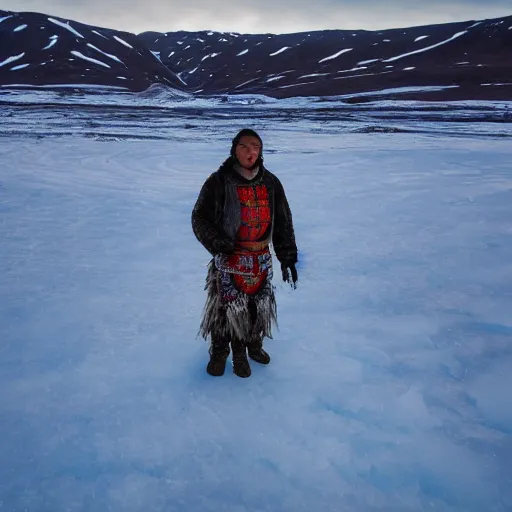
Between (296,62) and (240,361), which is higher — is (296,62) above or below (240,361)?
above

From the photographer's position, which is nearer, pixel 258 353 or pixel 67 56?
pixel 258 353

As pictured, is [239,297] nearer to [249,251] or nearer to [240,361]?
[249,251]

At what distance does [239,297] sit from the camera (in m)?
1.97

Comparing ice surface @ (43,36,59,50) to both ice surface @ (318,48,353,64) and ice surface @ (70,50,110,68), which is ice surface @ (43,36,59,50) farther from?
ice surface @ (318,48,353,64)

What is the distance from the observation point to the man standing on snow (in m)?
1.83

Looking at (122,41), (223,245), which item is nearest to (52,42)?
(122,41)

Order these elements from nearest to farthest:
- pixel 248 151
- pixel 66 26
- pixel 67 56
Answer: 1. pixel 248 151
2. pixel 67 56
3. pixel 66 26

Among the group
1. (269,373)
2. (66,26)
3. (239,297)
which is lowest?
(269,373)

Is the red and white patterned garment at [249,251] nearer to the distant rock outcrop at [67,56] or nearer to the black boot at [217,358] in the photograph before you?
the black boot at [217,358]

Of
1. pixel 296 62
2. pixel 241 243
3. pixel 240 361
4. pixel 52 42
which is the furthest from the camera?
pixel 296 62

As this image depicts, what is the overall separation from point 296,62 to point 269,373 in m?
56.4

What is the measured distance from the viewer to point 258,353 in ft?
7.07

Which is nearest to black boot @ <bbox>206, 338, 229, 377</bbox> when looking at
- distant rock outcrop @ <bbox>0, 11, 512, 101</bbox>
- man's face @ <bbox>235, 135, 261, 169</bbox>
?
man's face @ <bbox>235, 135, 261, 169</bbox>

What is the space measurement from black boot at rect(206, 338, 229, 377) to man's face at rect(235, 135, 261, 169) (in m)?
0.83
